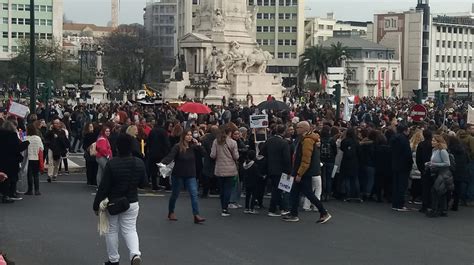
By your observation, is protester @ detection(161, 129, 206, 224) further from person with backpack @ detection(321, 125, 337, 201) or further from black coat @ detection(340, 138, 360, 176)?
black coat @ detection(340, 138, 360, 176)

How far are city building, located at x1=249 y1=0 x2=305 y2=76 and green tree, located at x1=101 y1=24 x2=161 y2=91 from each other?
24.1m

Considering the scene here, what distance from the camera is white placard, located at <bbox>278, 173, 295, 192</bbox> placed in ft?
47.6

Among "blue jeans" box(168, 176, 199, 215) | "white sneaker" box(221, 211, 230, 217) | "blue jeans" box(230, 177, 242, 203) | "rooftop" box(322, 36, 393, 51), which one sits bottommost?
"white sneaker" box(221, 211, 230, 217)

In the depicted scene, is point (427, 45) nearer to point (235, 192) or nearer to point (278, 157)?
point (235, 192)

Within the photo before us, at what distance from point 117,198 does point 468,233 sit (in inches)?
273

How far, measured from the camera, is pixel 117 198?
9.67 meters

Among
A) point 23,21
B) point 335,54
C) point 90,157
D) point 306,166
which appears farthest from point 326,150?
point 23,21

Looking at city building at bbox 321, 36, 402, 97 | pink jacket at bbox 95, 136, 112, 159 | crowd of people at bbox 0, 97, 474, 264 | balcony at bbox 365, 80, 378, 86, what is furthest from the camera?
city building at bbox 321, 36, 402, 97

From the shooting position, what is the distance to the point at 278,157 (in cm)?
1498

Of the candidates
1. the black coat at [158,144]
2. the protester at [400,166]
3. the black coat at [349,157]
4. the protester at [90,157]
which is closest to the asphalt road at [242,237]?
the protester at [400,166]

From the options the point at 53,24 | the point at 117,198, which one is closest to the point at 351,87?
the point at 53,24

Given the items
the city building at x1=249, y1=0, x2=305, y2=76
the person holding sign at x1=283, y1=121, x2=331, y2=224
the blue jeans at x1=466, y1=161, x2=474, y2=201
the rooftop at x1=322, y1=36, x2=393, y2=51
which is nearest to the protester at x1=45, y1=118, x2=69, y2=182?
the person holding sign at x1=283, y1=121, x2=331, y2=224

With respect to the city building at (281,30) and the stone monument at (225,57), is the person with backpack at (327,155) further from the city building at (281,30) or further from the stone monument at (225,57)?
the city building at (281,30)

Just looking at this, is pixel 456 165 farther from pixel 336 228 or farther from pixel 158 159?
pixel 158 159
